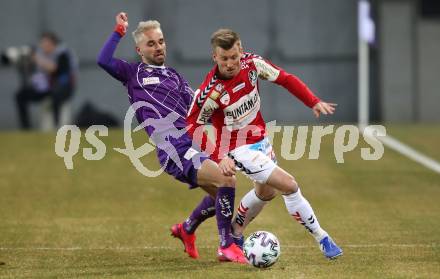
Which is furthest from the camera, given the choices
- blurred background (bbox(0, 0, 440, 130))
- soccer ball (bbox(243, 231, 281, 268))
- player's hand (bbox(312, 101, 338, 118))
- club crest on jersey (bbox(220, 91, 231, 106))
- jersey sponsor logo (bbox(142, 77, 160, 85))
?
blurred background (bbox(0, 0, 440, 130))

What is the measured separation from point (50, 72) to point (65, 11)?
3.16 metres

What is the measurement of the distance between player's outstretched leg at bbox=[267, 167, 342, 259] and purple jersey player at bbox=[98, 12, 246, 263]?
0.48 metres

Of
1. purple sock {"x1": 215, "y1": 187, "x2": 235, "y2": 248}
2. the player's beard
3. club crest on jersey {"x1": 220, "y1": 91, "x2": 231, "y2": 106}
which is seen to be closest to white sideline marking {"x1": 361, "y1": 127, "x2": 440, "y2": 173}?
the player's beard

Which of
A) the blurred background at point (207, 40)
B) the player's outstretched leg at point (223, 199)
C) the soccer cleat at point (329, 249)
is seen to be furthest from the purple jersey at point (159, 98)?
Result: the blurred background at point (207, 40)

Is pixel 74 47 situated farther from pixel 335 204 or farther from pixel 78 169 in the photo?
pixel 335 204

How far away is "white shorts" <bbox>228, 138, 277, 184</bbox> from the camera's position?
30.1ft

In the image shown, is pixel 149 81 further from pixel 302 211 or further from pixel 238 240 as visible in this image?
pixel 302 211

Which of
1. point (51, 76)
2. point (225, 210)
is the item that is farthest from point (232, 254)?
point (51, 76)

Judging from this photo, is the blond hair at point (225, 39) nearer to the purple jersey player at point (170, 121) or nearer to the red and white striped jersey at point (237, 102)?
the red and white striped jersey at point (237, 102)

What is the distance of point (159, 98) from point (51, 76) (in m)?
15.9

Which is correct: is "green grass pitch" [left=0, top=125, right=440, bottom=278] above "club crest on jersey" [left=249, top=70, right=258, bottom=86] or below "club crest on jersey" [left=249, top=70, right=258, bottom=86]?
below

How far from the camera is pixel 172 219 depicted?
41.7 ft

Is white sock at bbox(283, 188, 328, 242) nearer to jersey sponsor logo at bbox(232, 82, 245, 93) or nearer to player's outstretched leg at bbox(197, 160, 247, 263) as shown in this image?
player's outstretched leg at bbox(197, 160, 247, 263)

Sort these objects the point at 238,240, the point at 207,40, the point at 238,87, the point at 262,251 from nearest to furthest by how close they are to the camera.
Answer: the point at 262,251, the point at 238,87, the point at 238,240, the point at 207,40
